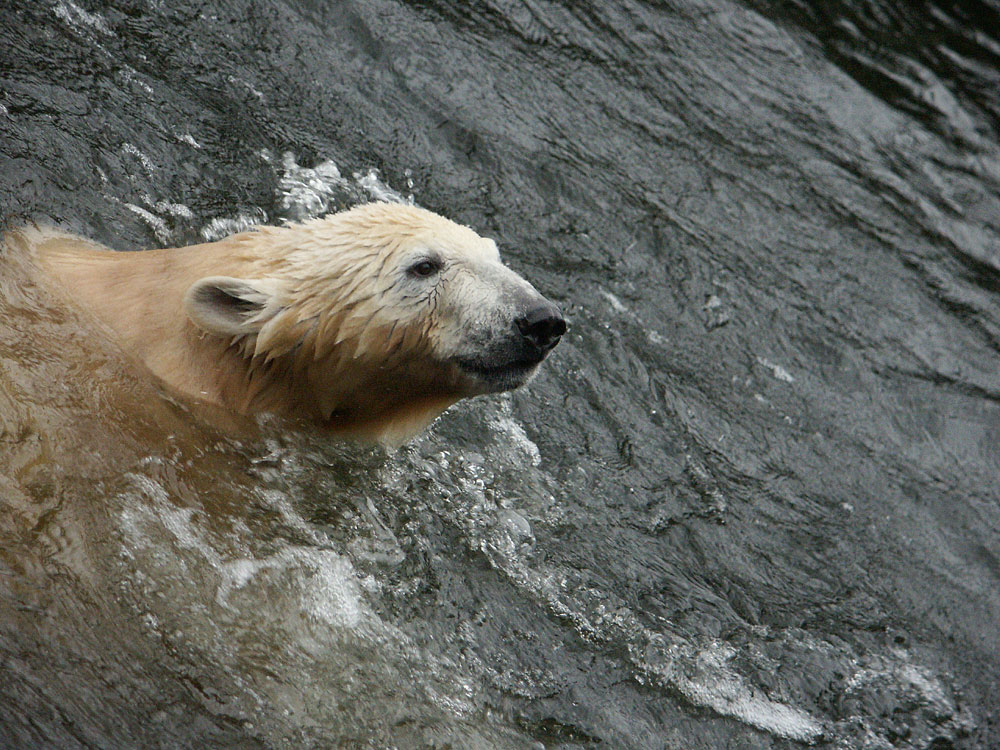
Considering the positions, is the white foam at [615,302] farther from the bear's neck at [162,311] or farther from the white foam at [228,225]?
the bear's neck at [162,311]

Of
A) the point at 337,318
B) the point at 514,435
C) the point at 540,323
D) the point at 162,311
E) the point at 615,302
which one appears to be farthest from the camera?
the point at 615,302

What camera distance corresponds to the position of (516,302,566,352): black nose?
10.8 ft

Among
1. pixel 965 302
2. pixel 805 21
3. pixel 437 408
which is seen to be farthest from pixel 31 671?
pixel 805 21

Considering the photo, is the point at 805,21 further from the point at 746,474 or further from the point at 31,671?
the point at 31,671

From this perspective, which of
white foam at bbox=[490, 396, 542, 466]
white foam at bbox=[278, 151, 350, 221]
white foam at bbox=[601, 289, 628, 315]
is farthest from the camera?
white foam at bbox=[601, 289, 628, 315]

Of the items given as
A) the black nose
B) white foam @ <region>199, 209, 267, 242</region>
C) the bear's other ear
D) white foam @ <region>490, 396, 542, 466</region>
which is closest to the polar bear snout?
the black nose

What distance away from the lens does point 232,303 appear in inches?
134

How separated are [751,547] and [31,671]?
306cm

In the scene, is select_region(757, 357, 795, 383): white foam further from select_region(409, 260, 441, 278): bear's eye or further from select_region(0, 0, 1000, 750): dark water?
select_region(409, 260, 441, 278): bear's eye

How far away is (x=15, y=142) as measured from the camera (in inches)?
181

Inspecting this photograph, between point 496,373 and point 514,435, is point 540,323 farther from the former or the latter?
point 514,435

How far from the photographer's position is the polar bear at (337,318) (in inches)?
133

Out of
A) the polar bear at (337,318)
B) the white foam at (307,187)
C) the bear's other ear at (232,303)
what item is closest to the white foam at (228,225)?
the white foam at (307,187)

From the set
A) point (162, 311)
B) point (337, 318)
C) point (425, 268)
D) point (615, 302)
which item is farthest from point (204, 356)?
point (615, 302)
